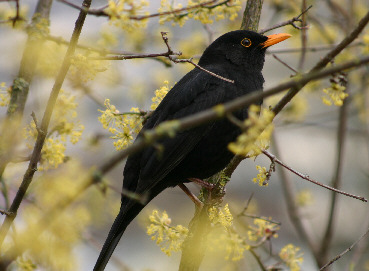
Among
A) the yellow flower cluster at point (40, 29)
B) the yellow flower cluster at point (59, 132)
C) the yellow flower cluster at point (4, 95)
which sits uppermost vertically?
the yellow flower cluster at point (40, 29)

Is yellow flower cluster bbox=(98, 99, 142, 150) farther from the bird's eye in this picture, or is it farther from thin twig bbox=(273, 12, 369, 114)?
the bird's eye

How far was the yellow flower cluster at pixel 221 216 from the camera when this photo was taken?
321 cm

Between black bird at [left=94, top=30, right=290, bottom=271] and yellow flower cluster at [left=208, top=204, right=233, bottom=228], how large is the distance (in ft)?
1.49

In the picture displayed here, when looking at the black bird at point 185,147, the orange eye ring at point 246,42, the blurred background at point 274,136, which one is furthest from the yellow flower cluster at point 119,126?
the blurred background at point 274,136

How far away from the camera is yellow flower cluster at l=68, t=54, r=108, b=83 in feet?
9.96

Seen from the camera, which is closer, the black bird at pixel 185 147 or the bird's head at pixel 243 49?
the black bird at pixel 185 147

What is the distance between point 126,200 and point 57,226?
1204 millimetres

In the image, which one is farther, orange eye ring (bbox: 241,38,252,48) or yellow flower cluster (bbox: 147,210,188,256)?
orange eye ring (bbox: 241,38,252,48)

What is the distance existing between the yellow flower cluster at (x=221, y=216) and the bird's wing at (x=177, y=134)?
0.45m

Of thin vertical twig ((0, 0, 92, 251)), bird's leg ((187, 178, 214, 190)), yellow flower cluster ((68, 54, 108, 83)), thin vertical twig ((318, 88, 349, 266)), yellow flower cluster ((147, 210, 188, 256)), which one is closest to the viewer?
thin vertical twig ((0, 0, 92, 251))

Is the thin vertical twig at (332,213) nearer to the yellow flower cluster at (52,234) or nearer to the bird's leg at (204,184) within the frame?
the bird's leg at (204,184)

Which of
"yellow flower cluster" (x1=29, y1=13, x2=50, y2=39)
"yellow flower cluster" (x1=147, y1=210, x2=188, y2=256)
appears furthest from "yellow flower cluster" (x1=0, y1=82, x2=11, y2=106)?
"yellow flower cluster" (x1=147, y1=210, x2=188, y2=256)

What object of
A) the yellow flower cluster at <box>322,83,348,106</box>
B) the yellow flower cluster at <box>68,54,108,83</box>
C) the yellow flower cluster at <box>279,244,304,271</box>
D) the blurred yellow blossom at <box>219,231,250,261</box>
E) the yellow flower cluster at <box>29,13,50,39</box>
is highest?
the yellow flower cluster at <box>29,13,50,39</box>

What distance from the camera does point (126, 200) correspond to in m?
3.83
